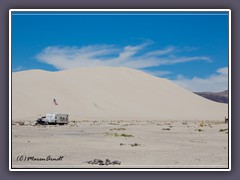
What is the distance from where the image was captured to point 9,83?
10977 mm

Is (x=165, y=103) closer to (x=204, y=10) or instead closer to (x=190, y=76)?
(x=190, y=76)

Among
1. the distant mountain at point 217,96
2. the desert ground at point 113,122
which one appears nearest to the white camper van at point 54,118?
the desert ground at point 113,122

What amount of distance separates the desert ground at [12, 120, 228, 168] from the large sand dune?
0.32 metres

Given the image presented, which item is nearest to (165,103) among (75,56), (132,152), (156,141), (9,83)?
(156,141)

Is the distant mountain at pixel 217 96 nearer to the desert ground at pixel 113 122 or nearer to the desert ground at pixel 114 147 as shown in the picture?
the desert ground at pixel 113 122

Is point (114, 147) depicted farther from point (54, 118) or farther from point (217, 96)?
point (217, 96)

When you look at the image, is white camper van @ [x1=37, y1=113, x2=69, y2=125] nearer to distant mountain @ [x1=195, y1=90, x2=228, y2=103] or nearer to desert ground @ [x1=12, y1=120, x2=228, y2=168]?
desert ground @ [x1=12, y1=120, x2=228, y2=168]

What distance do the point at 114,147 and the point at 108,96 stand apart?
5.10ft

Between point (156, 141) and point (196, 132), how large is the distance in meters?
2.18

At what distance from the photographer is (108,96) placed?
12.6m

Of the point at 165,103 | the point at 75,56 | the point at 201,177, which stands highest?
the point at 75,56

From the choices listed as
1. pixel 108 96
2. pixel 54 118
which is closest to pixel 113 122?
pixel 108 96

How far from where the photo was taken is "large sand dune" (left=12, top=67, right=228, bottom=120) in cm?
1152

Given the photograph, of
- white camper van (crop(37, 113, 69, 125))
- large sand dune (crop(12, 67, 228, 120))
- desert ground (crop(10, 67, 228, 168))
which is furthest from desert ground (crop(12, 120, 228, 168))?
large sand dune (crop(12, 67, 228, 120))
